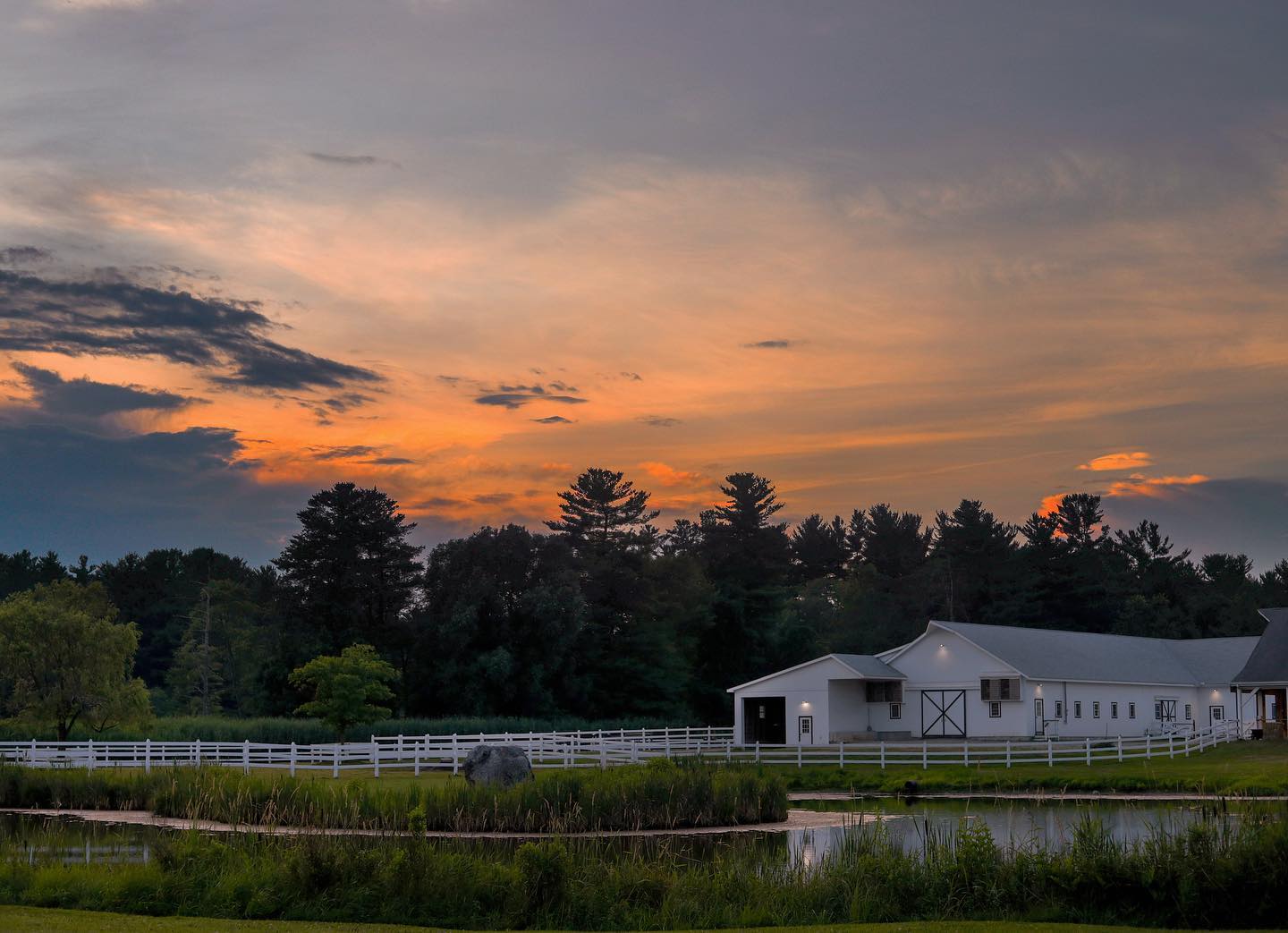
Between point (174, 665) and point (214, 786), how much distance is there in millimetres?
84115

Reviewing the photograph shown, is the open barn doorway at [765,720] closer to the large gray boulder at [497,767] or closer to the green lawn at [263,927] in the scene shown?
the large gray boulder at [497,767]

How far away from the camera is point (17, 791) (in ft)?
123

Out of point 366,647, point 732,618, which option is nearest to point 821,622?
point 732,618

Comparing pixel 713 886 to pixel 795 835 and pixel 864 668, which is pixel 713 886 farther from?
pixel 864 668

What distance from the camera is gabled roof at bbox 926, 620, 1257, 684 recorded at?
6059 cm

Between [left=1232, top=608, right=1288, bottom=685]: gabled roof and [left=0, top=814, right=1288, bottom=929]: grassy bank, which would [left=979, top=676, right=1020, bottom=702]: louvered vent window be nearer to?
[left=1232, top=608, right=1288, bottom=685]: gabled roof

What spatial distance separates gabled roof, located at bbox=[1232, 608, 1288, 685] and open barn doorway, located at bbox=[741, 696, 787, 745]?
19455mm

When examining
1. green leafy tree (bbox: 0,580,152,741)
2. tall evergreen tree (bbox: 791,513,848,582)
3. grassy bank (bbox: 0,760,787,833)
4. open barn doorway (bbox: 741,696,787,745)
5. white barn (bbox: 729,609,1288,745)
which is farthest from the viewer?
tall evergreen tree (bbox: 791,513,848,582)

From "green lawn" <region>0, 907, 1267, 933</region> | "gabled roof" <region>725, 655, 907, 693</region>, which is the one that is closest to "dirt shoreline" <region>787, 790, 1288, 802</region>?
"gabled roof" <region>725, 655, 907, 693</region>

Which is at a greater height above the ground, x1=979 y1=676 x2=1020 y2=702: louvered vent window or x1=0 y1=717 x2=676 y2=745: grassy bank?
x1=979 y1=676 x2=1020 y2=702: louvered vent window

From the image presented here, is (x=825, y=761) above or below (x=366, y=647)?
below

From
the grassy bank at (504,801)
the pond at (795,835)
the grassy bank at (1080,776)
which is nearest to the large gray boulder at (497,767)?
the grassy bank at (504,801)

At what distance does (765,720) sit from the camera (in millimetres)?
65625

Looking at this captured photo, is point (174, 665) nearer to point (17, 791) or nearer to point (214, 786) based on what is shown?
point (17, 791)
